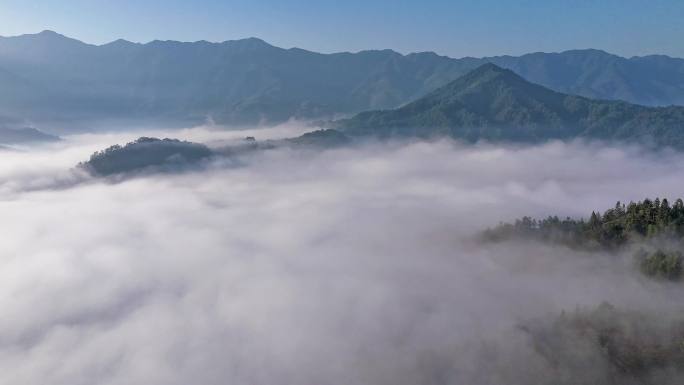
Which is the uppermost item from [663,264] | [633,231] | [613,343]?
[633,231]

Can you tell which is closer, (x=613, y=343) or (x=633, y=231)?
(x=613, y=343)

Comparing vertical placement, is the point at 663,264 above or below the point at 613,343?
above

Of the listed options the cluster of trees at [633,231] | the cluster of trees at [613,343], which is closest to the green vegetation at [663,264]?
the cluster of trees at [633,231]

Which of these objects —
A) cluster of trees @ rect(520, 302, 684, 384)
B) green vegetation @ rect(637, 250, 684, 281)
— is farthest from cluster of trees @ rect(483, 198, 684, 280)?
cluster of trees @ rect(520, 302, 684, 384)

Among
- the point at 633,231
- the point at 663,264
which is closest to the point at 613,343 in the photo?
the point at 663,264

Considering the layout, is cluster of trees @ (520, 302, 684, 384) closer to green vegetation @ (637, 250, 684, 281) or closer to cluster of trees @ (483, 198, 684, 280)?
green vegetation @ (637, 250, 684, 281)

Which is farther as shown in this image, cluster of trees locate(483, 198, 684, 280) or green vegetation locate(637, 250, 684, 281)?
cluster of trees locate(483, 198, 684, 280)

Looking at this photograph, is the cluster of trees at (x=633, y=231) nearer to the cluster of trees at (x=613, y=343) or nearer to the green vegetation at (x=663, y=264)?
the green vegetation at (x=663, y=264)

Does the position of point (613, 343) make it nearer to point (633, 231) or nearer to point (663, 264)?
point (663, 264)

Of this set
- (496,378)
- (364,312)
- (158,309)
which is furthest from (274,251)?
(496,378)
